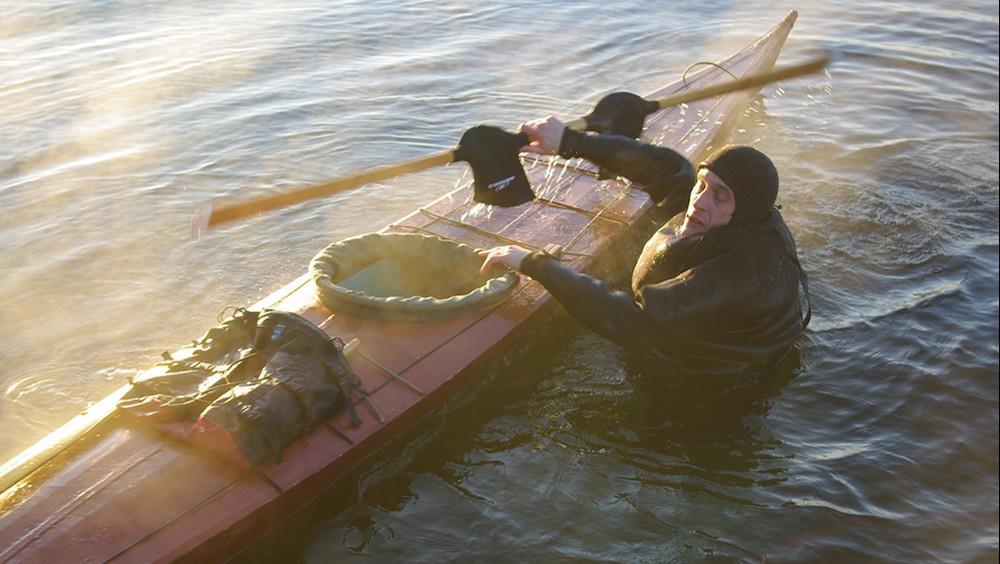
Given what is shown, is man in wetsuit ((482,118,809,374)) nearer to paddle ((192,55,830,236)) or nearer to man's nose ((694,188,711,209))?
man's nose ((694,188,711,209))

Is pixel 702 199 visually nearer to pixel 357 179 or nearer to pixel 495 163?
pixel 495 163

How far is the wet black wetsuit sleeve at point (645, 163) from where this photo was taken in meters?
5.95

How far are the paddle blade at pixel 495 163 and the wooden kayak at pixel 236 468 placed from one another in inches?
28.5

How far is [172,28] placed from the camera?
47.9 ft

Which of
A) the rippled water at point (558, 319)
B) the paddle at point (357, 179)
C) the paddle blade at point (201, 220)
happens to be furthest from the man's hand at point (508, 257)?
the paddle blade at point (201, 220)

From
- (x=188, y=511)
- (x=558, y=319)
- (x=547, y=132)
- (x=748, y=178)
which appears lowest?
(x=558, y=319)

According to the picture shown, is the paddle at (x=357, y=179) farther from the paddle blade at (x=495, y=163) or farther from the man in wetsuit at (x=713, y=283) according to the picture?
the man in wetsuit at (x=713, y=283)

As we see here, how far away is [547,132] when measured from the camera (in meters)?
5.79

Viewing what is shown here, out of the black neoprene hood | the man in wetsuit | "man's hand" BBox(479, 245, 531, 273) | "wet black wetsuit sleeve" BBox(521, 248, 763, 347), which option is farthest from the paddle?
the black neoprene hood

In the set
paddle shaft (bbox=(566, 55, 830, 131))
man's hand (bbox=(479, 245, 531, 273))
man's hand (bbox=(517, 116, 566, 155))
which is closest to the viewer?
man's hand (bbox=(479, 245, 531, 273))

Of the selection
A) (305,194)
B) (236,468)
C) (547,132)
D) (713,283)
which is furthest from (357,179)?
(713,283)

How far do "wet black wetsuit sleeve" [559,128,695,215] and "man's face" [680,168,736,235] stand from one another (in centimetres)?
109

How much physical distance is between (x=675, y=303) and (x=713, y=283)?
0.27 m

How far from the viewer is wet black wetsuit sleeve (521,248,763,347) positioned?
4.61m
